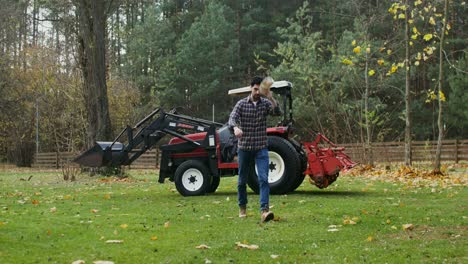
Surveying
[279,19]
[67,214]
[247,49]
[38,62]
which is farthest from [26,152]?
[67,214]

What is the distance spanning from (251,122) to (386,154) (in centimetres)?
1527

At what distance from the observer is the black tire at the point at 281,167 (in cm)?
1187

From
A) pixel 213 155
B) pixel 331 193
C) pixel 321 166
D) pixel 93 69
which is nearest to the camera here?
pixel 321 166

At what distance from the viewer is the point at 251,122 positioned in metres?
8.45

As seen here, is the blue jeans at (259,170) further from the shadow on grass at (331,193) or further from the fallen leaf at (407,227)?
the shadow on grass at (331,193)

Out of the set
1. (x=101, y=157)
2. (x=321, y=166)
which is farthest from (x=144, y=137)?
(x=321, y=166)

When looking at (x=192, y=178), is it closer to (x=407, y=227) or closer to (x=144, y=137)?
(x=144, y=137)

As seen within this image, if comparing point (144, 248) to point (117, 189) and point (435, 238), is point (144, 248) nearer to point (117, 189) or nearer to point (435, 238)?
point (435, 238)

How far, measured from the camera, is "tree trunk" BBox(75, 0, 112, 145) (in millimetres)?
20328

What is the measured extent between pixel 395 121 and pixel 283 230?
33.3m

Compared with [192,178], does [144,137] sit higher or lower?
higher

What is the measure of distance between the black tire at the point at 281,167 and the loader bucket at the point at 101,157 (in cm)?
307

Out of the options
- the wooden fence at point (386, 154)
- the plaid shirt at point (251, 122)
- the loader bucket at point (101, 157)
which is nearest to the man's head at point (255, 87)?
the plaid shirt at point (251, 122)

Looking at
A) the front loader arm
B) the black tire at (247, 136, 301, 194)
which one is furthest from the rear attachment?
the front loader arm
